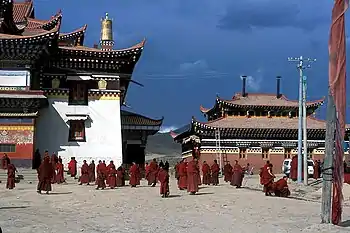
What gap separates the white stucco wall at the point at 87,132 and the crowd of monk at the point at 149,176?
281cm

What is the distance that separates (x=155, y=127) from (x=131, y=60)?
493 cm

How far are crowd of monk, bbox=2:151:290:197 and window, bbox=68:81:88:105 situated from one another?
4485mm

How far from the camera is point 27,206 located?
51.8ft

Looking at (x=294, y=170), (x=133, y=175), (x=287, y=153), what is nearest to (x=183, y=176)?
(x=133, y=175)

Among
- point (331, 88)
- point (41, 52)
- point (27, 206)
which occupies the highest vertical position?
point (41, 52)

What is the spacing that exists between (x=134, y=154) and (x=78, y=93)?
686cm

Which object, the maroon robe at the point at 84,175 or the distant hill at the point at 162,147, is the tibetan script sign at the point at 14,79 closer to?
the maroon robe at the point at 84,175

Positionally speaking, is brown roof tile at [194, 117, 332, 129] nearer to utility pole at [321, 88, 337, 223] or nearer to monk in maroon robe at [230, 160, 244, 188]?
monk in maroon robe at [230, 160, 244, 188]

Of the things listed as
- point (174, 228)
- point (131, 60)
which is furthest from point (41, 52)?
point (174, 228)

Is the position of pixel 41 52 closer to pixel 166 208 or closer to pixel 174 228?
pixel 166 208

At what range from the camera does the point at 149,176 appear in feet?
85.5

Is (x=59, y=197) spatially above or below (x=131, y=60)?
below

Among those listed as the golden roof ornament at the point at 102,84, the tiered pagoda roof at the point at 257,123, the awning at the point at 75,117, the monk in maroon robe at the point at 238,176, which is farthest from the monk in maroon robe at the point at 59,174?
the tiered pagoda roof at the point at 257,123

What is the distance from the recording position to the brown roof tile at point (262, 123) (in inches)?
1772
